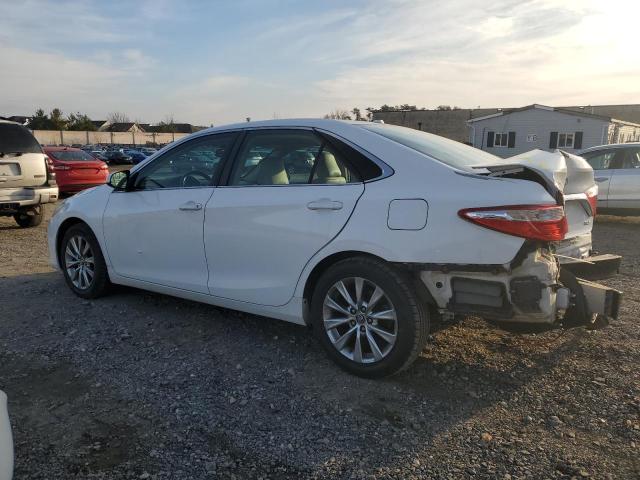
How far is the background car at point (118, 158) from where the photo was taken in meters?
42.9

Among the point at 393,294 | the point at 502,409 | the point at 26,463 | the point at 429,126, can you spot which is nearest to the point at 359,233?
the point at 393,294

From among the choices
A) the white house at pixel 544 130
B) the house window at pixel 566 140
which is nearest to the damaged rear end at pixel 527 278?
the white house at pixel 544 130

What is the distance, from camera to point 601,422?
3002mm

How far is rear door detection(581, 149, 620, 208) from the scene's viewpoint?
9969 mm

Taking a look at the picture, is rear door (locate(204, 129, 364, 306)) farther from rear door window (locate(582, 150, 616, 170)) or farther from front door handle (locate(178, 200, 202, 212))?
rear door window (locate(582, 150, 616, 170))

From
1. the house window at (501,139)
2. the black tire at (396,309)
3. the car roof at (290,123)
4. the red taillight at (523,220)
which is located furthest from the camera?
the house window at (501,139)

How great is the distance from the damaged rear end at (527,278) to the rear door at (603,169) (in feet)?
24.8

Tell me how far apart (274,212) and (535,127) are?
4074cm

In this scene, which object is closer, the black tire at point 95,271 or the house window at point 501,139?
the black tire at point 95,271

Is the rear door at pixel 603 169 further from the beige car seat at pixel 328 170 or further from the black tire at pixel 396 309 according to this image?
the black tire at pixel 396 309

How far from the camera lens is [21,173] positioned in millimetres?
8883

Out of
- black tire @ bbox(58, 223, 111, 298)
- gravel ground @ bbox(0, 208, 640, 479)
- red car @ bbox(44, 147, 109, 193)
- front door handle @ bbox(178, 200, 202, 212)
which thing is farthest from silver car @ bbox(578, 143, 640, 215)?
red car @ bbox(44, 147, 109, 193)

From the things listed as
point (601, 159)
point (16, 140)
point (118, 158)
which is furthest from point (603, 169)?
point (118, 158)

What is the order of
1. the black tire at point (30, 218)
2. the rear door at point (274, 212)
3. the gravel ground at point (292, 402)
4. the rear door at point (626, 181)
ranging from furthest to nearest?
the black tire at point (30, 218)
the rear door at point (626, 181)
the rear door at point (274, 212)
the gravel ground at point (292, 402)
